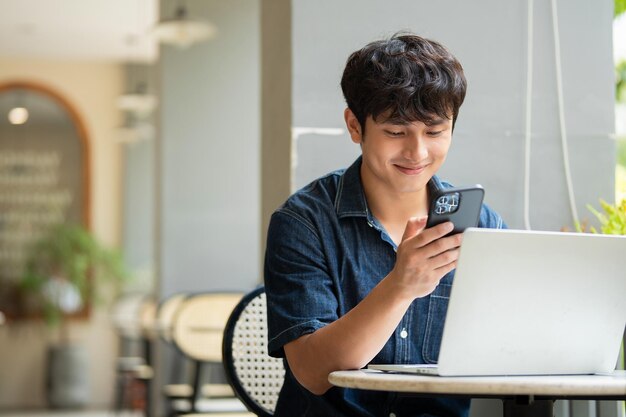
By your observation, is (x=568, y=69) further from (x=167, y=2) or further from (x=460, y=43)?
(x=167, y=2)

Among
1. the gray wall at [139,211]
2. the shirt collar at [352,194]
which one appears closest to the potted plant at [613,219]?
the shirt collar at [352,194]

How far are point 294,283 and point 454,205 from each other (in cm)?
38

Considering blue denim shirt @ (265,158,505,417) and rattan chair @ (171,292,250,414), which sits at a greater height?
blue denim shirt @ (265,158,505,417)

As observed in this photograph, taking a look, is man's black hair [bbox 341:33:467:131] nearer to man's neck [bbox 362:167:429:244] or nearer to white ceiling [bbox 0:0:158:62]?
man's neck [bbox 362:167:429:244]

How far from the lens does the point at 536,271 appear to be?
4.94ft

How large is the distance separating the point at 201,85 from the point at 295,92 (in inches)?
161

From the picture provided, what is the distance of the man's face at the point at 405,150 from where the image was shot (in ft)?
5.69

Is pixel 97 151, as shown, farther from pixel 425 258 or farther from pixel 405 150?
pixel 425 258

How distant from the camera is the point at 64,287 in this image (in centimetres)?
1061

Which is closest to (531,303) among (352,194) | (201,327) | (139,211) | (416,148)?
(416,148)

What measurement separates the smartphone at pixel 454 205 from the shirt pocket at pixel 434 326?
15.2 inches

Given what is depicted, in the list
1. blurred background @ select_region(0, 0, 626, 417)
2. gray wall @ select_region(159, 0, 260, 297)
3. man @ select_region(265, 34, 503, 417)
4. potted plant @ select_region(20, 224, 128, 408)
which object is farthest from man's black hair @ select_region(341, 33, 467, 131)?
potted plant @ select_region(20, 224, 128, 408)

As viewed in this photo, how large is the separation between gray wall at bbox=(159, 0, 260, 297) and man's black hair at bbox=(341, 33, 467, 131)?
490cm

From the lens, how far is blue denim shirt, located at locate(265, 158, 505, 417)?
69.2 inches
